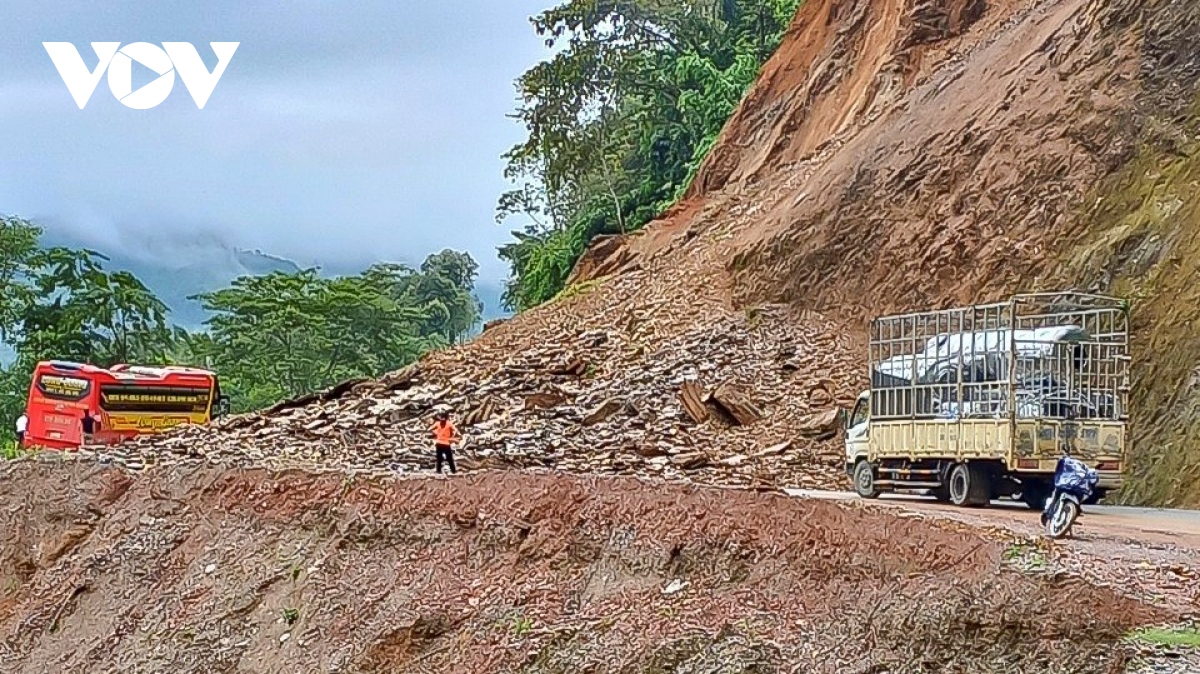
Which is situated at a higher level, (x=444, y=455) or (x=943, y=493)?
(x=444, y=455)

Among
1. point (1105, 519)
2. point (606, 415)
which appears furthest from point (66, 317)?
point (1105, 519)

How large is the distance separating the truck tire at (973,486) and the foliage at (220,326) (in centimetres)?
3180

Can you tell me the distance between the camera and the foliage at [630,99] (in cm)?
4088

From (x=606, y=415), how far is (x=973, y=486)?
29.7 feet

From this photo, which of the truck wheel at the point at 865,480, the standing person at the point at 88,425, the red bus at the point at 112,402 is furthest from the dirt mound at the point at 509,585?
the red bus at the point at 112,402

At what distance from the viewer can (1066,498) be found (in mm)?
11867

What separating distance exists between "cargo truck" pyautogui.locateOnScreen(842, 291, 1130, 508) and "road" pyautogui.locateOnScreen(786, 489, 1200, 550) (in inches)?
11.0

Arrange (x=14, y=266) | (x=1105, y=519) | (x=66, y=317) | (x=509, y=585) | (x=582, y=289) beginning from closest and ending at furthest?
1. (x=509, y=585)
2. (x=1105, y=519)
3. (x=582, y=289)
4. (x=66, y=317)
5. (x=14, y=266)

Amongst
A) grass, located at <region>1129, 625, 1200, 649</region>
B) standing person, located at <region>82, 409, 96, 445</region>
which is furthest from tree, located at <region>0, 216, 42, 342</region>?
grass, located at <region>1129, 625, 1200, 649</region>

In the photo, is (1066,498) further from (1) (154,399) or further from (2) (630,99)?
(2) (630,99)

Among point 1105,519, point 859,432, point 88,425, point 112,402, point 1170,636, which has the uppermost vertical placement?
point 112,402

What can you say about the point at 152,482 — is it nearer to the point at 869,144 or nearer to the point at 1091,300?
the point at 1091,300

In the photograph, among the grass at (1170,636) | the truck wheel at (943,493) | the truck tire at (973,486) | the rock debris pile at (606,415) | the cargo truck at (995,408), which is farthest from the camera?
the rock debris pile at (606,415)

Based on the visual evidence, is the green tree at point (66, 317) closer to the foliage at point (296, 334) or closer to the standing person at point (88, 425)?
the foliage at point (296, 334)
